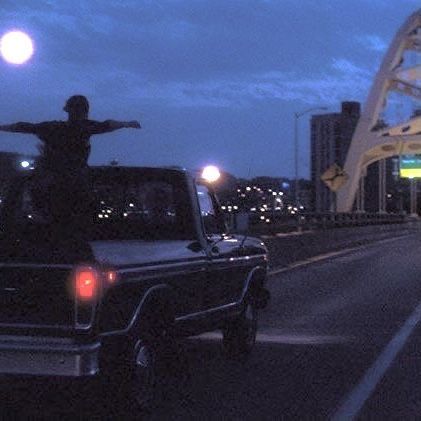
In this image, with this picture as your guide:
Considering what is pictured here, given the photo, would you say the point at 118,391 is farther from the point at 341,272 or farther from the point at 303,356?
the point at 341,272

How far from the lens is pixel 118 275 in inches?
268

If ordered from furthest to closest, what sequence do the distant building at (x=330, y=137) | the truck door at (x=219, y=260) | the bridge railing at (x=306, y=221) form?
the distant building at (x=330, y=137)
the bridge railing at (x=306, y=221)
the truck door at (x=219, y=260)

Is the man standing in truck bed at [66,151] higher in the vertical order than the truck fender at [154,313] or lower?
higher

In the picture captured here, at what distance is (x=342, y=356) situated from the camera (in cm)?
1078

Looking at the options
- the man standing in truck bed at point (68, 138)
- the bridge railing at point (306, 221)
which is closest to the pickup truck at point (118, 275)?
the man standing in truck bed at point (68, 138)

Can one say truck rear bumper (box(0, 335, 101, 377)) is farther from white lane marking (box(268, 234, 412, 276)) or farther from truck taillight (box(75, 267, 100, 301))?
white lane marking (box(268, 234, 412, 276))

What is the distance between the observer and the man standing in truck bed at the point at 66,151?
7.80 meters

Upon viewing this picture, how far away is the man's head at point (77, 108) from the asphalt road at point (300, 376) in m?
2.33

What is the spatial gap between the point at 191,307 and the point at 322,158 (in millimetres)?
129974

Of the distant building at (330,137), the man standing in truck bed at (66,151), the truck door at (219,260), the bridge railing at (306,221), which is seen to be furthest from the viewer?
the distant building at (330,137)

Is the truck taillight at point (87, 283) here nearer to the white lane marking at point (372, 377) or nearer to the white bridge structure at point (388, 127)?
the white lane marking at point (372, 377)

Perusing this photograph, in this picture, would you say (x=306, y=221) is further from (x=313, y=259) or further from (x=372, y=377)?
(x=372, y=377)

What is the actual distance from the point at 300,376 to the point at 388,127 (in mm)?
80763

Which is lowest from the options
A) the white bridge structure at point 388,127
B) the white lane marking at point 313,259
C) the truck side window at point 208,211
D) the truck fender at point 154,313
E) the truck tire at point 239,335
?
the white lane marking at point 313,259
